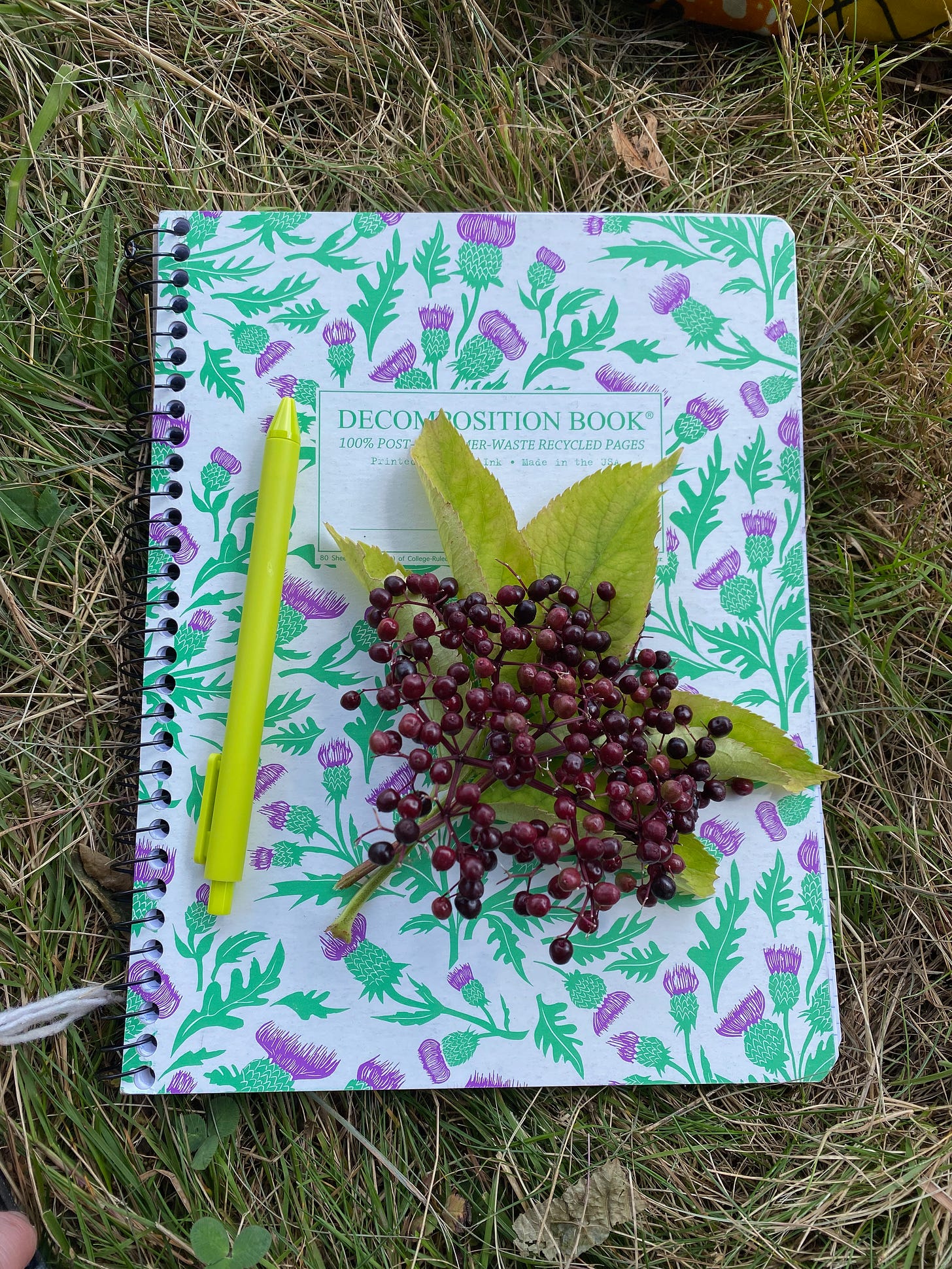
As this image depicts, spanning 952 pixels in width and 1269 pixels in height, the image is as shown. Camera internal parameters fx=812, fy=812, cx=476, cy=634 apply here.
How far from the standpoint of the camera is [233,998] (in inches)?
38.6

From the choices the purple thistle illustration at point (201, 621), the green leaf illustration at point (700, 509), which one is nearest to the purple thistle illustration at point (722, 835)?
the green leaf illustration at point (700, 509)

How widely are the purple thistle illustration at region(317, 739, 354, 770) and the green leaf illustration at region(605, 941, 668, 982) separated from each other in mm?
410

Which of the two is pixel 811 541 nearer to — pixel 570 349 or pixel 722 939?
pixel 570 349

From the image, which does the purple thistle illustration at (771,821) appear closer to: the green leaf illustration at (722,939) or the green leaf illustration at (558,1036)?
the green leaf illustration at (722,939)

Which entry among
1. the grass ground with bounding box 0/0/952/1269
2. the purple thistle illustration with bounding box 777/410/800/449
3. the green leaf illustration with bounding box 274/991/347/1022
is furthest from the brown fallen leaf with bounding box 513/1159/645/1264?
the purple thistle illustration with bounding box 777/410/800/449

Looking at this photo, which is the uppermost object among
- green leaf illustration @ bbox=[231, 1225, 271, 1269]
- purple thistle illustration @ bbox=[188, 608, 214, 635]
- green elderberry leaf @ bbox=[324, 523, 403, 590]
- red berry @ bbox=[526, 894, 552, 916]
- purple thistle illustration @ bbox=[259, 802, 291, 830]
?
green elderberry leaf @ bbox=[324, 523, 403, 590]

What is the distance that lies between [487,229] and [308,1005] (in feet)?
3.31

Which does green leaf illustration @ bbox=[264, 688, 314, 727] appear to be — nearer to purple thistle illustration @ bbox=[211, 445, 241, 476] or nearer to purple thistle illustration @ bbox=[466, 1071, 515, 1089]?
purple thistle illustration @ bbox=[211, 445, 241, 476]

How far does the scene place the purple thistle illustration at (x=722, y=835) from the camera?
1.02 meters

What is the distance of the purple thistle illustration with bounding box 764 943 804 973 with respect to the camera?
3.30 ft

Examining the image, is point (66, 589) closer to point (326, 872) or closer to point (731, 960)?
point (326, 872)

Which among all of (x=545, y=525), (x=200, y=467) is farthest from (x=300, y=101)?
(x=545, y=525)

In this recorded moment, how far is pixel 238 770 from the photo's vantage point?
97cm

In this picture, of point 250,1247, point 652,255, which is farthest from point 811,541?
point 250,1247
